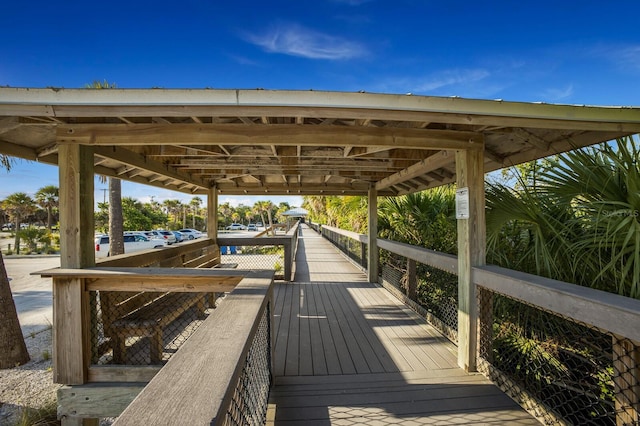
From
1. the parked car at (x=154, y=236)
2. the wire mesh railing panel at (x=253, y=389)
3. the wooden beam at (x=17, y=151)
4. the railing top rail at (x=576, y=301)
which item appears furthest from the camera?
the parked car at (x=154, y=236)

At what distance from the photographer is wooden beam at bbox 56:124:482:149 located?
108 inches

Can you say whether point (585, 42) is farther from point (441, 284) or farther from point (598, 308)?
point (598, 308)

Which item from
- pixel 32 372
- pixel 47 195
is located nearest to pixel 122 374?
pixel 32 372

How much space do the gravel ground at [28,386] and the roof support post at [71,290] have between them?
290cm

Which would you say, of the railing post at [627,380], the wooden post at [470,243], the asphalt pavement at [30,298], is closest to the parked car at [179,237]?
the asphalt pavement at [30,298]

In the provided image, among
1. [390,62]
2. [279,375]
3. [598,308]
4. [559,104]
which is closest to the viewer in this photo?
[598,308]

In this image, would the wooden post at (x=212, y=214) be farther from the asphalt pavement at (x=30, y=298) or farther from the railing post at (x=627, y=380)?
the railing post at (x=627, y=380)

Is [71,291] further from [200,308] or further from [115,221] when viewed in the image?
[115,221]

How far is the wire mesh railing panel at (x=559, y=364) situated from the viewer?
1.61 metres

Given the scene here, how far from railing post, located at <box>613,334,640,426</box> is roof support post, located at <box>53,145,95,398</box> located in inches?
151

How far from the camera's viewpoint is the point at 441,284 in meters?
4.22

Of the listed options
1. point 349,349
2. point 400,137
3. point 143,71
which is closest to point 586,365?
point 349,349

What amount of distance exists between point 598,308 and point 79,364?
384cm

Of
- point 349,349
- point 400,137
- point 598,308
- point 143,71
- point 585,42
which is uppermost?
point 585,42
